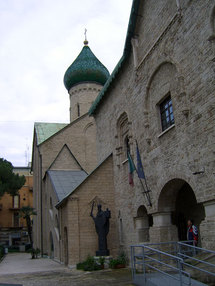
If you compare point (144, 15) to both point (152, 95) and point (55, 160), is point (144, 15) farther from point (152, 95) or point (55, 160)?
point (55, 160)

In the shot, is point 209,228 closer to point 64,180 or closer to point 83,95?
point 64,180

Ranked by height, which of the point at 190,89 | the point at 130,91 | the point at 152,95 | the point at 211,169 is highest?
the point at 130,91

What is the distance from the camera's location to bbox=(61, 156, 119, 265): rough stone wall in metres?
15.7

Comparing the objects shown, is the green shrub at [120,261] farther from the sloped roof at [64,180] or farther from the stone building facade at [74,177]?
the sloped roof at [64,180]

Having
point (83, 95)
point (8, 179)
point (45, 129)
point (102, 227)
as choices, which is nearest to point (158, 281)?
point (102, 227)

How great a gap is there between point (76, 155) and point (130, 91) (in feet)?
46.4

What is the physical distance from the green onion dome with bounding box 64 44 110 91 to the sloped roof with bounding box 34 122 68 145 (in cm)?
431

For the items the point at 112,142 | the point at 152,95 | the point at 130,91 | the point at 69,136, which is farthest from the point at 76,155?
the point at 152,95

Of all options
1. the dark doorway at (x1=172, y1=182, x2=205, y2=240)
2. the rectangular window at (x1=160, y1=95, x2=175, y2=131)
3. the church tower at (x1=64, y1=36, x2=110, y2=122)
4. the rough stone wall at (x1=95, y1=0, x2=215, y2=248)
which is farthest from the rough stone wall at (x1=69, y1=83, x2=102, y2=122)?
the rectangular window at (x1=160, y1=95, x2=175, y2=131)

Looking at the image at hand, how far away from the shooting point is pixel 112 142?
1730cm

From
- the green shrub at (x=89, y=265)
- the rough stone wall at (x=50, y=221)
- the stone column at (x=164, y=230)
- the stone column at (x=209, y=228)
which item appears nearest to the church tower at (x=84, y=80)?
the rough stone wall at (x=50, y=221)

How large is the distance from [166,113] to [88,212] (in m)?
7.02

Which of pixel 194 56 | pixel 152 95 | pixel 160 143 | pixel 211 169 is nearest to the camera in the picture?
pixel 211 169

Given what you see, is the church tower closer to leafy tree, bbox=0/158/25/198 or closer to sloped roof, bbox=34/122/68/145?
sloped roof, bbox=34/122/68/145
